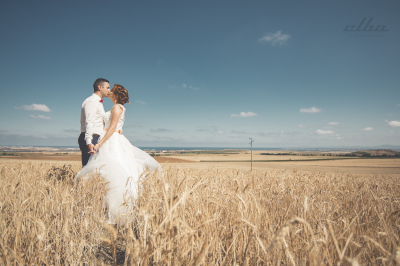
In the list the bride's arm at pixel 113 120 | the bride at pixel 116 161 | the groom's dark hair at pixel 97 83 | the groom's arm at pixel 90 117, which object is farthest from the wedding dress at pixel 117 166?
the groom's dark hair at pixel 97 83

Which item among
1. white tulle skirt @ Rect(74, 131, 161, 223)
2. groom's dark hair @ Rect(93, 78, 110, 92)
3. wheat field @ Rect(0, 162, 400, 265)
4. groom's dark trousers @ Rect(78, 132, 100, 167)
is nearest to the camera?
wheat field @ Rect(0, 162, 400, 265)

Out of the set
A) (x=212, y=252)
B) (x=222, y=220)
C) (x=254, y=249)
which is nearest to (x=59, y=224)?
(x=212, y=252)

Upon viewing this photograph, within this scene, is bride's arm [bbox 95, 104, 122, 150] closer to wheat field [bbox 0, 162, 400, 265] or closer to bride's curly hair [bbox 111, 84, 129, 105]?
bride's curly hair [bbox 111, 84, 129, 105]

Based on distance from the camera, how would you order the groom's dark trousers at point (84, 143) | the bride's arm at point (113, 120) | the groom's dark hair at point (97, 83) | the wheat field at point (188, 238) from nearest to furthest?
the wheat field at point (188, 238) → the bride's arm at point (113, 120) → the groom's dark trousers at point (84, 143) → the groom's dark hair at point (97, 83)

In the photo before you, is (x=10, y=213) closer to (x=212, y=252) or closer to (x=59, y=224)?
(x=59, y=224)

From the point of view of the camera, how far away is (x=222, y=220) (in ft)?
6.93

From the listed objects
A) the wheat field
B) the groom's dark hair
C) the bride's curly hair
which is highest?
the groom's dark hair

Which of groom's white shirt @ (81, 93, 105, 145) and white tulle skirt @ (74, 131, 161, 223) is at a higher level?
groom's white shirt @ (81, 93, 105, 145)

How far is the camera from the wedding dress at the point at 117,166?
320 centimetres

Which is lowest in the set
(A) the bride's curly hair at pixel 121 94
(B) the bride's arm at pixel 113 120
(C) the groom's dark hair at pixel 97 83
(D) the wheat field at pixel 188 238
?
(D) the wheat field at pixel 188 238

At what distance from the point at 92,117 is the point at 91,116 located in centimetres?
3

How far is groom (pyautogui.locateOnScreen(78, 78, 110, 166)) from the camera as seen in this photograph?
13.6 feet

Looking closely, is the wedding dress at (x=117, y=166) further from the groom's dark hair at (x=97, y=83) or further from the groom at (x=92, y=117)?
the groom's dark hair at (x=97, y=83)

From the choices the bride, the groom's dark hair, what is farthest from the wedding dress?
the groom's dark hair
